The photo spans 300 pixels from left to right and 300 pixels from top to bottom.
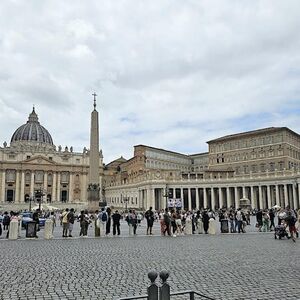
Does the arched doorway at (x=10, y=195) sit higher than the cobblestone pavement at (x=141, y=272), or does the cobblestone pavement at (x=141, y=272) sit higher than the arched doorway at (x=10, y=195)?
the arched doorway at (x=10, y=195)

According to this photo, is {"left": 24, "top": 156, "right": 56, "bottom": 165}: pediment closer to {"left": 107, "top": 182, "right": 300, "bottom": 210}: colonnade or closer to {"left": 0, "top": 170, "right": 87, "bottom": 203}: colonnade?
{"left": 0, "top": 170, "right": 87, "bottom": 203}: colonnade

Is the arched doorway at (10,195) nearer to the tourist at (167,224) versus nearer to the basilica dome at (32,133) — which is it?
the basilica dome at (32,133)

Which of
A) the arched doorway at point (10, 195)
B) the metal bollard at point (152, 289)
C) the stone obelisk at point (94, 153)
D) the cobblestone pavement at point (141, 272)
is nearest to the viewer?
the metal bollard at point (152, 289)

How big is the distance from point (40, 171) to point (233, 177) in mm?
55689

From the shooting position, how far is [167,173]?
86.7m

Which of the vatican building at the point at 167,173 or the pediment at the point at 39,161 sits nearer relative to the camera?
the vatican building at the point at 167,173

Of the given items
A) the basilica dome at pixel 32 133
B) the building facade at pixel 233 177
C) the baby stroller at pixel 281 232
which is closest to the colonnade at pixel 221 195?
the building facade at pixel 233 177

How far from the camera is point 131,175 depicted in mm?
99812

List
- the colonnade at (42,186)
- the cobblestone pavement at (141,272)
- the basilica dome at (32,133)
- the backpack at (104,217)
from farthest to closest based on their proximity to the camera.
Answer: the basilica dome at (32,133) < the colonnade at (42,186) < the backpack at (104,217) < the cobblestone pavement at (141,272)

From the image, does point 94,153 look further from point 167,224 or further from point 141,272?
point 141,272

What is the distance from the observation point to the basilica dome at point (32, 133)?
114 meters

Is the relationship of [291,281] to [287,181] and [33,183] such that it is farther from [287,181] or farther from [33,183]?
[33,183]

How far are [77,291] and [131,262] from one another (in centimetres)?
382

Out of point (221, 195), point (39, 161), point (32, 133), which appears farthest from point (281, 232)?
point (32, 133)
